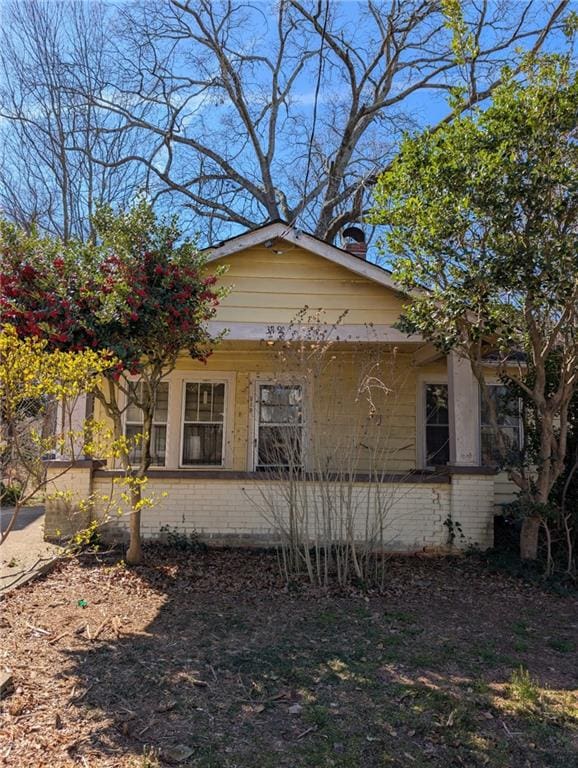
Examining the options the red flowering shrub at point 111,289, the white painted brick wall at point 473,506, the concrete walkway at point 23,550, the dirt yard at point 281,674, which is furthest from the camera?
the white painted brick wall at point 473,506

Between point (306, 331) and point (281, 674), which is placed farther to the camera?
point (306, 331)

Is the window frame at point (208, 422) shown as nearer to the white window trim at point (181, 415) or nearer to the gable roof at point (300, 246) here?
the white window trim at point (181, 415)

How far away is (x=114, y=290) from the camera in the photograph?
19.1ft

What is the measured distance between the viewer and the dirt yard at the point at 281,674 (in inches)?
129

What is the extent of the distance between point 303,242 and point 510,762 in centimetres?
684

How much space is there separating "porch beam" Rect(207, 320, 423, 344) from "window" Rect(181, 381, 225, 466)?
2.11m

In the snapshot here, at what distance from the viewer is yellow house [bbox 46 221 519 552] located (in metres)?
7.28

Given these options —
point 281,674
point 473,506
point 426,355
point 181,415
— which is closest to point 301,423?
point 473,506

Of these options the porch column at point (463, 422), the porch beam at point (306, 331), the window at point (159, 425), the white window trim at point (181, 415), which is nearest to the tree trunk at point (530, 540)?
the porch column at point (463, 422)

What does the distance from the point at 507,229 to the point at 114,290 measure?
418cm

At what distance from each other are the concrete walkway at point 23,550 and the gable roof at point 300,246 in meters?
4.51

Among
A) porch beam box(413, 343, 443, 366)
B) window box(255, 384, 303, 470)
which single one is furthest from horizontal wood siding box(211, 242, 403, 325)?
window box(255, 384, 303, 470)

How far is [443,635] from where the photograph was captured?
517cm

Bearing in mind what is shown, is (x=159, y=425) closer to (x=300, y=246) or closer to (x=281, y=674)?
(x=300, y=246)
